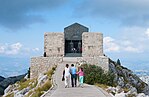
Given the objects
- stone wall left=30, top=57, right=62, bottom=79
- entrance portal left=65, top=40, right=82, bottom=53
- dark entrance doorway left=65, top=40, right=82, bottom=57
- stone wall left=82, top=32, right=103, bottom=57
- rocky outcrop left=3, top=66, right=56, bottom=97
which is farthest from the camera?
entrance portal left=65, top=40, right=82, bottom=53

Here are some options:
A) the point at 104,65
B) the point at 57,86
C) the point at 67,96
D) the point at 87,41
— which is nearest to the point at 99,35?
the point at 87,41

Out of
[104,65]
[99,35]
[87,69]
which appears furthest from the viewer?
[99,35]

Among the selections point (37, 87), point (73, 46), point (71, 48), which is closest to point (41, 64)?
point (71, 48)

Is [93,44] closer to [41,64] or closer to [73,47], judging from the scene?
[73,47]

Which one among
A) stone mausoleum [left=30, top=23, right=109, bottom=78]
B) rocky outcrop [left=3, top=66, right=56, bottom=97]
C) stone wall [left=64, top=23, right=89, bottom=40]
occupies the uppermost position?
stone wall [left=64, top=23, right=89, bottom=40]

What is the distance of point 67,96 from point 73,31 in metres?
34.3

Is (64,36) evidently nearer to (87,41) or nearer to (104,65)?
(87,41)

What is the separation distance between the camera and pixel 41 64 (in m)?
47.0

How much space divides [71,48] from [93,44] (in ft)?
15.0

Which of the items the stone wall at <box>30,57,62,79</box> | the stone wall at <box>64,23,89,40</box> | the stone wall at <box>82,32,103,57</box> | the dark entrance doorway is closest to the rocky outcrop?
the stone wall at <box>30,57,62,79</box>

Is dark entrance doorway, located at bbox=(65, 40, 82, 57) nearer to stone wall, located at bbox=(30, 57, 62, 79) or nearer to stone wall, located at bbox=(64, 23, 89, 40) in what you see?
stone wall, located at bbox=(64, 23, 89, 40)

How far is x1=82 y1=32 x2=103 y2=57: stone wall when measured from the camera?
5256 centimetres

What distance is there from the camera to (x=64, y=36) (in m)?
54.8

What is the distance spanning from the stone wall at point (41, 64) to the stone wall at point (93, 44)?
24.0ft
